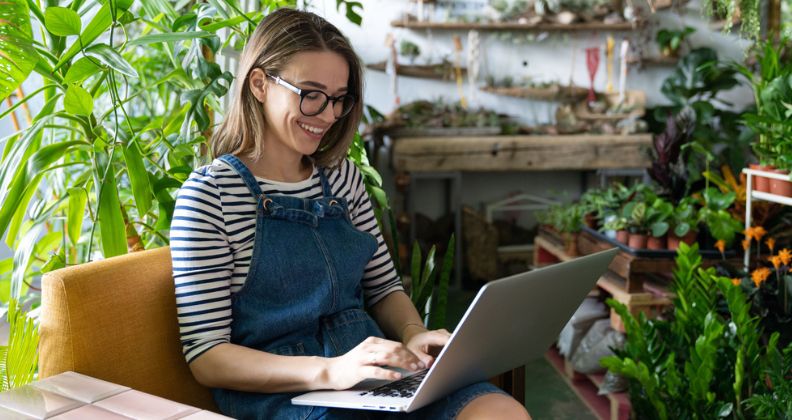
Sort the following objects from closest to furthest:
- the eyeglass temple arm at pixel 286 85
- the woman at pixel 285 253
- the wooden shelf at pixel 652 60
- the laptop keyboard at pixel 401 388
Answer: the laptop keyboard at pixel 401 388 → the woman at pixel 285 253 → the eyeglass temple arm at pixel 286 85 → the wooden shelf at pixel 652 60

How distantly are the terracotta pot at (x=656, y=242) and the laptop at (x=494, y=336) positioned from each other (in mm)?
1699

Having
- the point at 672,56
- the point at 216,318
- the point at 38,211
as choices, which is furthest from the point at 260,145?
the point at 672,56

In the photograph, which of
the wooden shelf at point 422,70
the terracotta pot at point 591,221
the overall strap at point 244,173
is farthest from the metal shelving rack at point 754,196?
the wooden shelf at point 422,70

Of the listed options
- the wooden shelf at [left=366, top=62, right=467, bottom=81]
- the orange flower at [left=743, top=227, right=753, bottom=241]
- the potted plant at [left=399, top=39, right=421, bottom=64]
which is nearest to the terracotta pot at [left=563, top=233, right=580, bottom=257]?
the orange flower at [left=743, top=227, right=753, bottom=241]

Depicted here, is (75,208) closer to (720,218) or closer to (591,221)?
(720,218)

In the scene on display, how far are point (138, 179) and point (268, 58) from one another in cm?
40

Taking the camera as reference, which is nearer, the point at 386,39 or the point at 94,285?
the point at 94,285

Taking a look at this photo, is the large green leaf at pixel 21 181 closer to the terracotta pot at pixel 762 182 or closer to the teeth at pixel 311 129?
the teeth at pixel 311 129

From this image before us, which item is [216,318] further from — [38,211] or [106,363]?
[38,211]

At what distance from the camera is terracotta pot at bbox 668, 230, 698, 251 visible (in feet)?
9.59

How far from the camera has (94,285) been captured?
1281mm

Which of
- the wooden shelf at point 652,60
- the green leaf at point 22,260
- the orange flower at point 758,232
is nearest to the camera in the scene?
the green leaf at point 22,260

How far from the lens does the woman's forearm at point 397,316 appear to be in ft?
5.08

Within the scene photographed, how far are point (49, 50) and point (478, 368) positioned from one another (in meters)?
1.06
